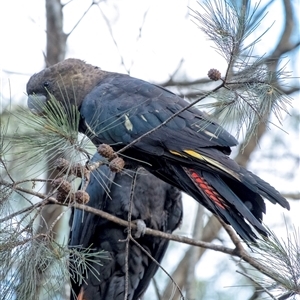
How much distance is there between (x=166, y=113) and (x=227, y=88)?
0.85 meters

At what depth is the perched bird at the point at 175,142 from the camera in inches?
102

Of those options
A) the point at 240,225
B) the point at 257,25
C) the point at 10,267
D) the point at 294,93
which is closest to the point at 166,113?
the point at 240,225

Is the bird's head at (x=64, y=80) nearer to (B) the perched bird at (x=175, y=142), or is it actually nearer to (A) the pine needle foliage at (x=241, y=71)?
(B) the perched bird at (x=175, y=142)

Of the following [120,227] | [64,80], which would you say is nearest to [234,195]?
[120,227]

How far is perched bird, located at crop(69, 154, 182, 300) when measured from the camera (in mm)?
3453

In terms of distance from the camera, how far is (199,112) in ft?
9.88

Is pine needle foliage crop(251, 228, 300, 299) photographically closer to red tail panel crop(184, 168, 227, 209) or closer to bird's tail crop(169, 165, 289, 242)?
bird's tail crop(169, 165, 289, 242)

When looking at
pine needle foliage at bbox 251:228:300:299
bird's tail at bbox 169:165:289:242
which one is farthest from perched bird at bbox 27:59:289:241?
pine needle foliage at bbox 251:228:300:299

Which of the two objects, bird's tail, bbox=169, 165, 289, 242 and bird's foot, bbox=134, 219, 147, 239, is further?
bird's foot, bbox=134, 219, 147, 239

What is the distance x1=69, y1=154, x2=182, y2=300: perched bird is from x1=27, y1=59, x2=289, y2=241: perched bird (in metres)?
0.43

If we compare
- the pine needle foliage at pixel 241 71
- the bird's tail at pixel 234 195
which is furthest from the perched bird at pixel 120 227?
the pine needle foliage at pixel 241 71

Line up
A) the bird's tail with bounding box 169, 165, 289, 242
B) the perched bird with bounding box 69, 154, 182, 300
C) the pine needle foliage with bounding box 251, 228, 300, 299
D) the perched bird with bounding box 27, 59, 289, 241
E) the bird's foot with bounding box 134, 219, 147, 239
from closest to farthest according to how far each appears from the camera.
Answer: the pine needle foliage with bounding box 251, 228, 300, 299 → the bird's tail with bounding box 169, 165, 289, 242 → the perched bird with bounding box 27, 59, 289, 241 → the bird's foot with bounding box 134, 219, 147, 239 → the perched bird with bounding box 69, 154, 182, 300

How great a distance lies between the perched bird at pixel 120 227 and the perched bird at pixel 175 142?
426 mm

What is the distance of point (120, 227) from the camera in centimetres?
354
